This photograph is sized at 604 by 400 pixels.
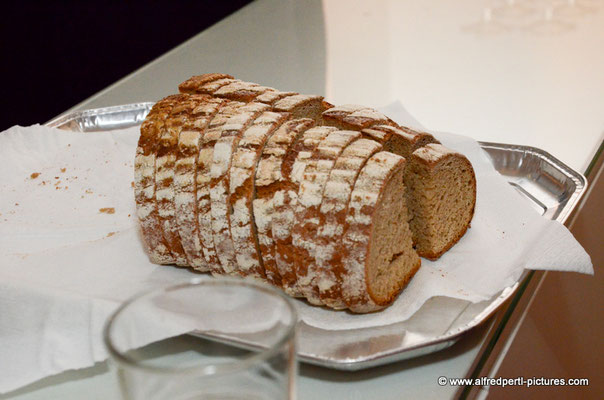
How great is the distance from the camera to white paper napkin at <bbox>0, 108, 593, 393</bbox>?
122cm

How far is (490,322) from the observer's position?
3.98 ft

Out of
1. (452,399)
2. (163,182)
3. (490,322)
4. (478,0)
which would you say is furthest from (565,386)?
(478,0)

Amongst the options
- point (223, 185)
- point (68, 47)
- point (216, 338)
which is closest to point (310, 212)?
point (223, 185)

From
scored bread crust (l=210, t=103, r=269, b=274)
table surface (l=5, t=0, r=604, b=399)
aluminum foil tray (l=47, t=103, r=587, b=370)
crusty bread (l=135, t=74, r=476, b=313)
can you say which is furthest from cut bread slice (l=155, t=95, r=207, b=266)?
table surface (l=5, t=0, r=604, b=399)

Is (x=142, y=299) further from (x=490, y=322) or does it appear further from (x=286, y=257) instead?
(x=490, y=322)

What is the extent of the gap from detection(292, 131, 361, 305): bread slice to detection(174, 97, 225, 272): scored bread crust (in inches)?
9.8

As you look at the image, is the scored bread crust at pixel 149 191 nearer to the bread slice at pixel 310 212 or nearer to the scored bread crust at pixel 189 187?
the scored bread crust at pixel 189 187

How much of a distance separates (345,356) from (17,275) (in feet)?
2.48

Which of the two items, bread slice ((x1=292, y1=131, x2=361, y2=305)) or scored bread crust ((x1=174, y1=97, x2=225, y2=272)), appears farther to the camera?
scored bread crust ((x1=174, y1=97, x2=225, y2=272))

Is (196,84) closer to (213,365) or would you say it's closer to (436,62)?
(213,365)

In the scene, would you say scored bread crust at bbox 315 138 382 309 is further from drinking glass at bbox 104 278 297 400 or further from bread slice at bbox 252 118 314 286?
drinking glass at bbox 104 278 297 400

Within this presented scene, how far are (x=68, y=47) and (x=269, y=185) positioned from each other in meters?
2.76

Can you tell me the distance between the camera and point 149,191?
145 cm

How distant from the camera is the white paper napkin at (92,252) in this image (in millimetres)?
1218
